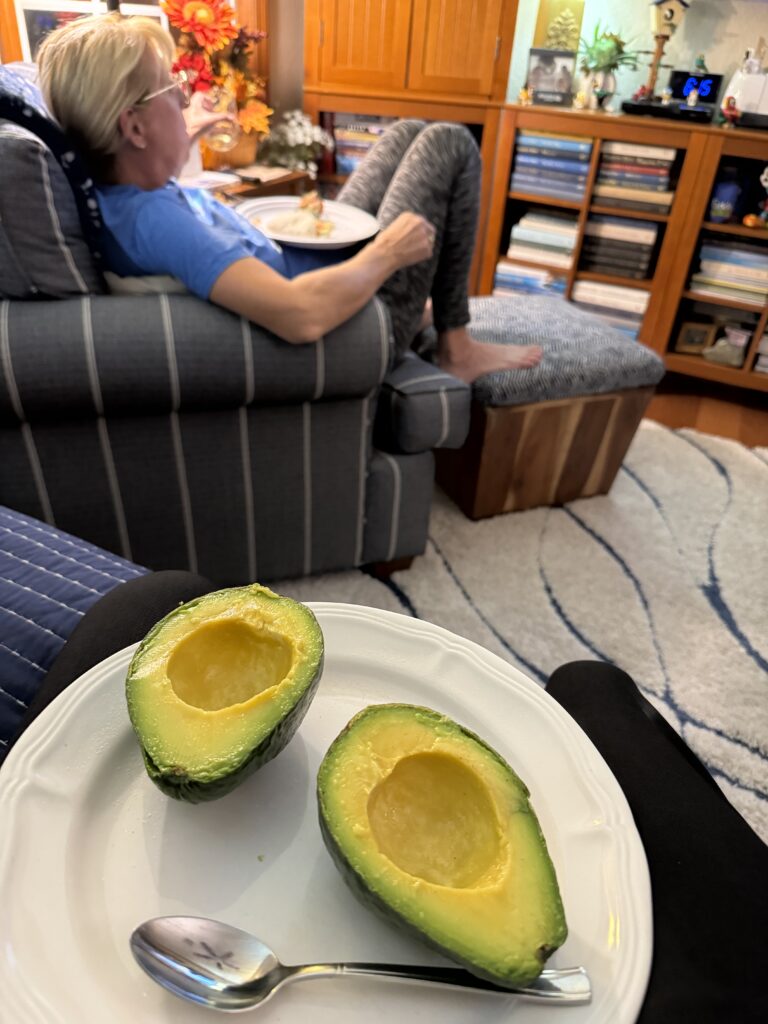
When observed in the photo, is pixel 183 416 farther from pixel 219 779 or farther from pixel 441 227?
pixel 219 779

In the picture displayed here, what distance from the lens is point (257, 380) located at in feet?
3.77

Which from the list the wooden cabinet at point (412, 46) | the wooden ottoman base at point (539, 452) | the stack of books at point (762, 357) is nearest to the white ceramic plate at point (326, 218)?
the wooden ottoman base at point (539, 452)

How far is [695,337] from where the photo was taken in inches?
103

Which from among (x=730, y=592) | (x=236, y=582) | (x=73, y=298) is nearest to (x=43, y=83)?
(x=73, y=298)

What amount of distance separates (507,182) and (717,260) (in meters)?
0.78

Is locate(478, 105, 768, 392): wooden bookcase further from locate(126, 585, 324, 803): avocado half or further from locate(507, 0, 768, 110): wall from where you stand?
locate(126, 585, 324, 803): avocado half

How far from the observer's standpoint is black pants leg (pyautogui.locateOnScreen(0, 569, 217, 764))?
2.07 ft

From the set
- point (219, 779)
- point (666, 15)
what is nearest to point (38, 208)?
point (219, 779)

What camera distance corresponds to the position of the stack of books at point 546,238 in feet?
8.69

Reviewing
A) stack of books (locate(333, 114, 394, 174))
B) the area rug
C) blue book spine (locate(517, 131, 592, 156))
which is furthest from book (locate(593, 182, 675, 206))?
the area rug

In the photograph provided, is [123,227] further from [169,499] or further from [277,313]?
[169,499]

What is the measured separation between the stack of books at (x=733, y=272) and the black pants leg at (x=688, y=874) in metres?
2.17

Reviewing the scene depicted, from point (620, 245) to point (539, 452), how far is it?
4.12 feet

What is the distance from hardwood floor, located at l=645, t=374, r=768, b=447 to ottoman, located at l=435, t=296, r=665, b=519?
632mm
